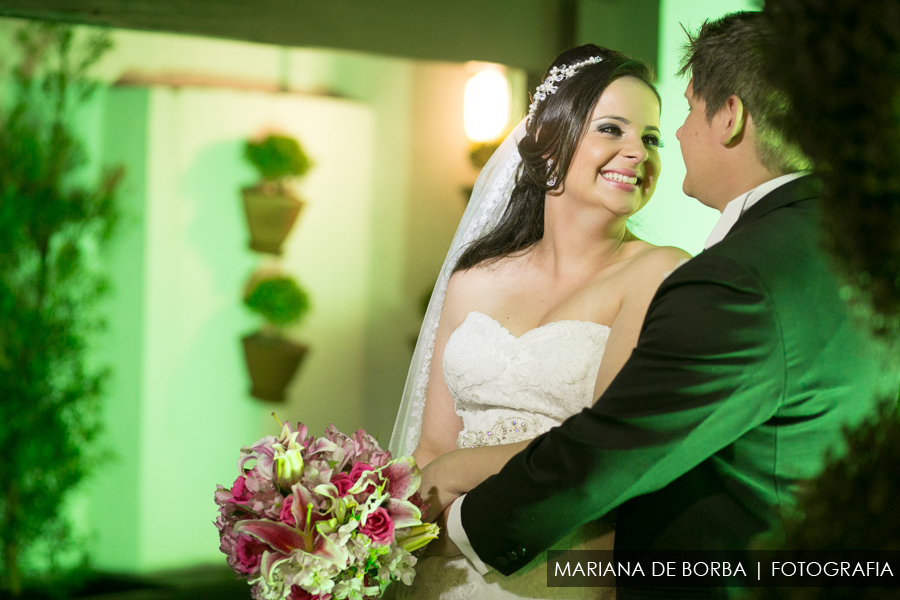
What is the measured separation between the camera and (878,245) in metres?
0.61

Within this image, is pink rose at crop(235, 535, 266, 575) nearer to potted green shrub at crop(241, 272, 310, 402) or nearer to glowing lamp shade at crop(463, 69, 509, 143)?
potted green shrub at crop(241, 272, 310, 402)

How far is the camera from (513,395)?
1771 millimetres

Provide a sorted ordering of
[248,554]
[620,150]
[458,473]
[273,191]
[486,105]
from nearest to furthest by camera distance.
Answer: [248,554] → [458,473] → [620,150] → [273,191] → [486,105]

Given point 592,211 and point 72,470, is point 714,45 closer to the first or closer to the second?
point 592,211

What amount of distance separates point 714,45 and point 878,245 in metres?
0.84

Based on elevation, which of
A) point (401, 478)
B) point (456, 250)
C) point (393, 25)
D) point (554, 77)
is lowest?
point (401, 478)

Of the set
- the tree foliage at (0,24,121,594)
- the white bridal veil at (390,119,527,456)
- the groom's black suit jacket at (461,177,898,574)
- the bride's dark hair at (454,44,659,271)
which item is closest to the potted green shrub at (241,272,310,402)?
the tree foliage at (0,24,121,594)

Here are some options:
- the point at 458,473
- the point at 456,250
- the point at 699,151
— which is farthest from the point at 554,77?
the point at 458,473

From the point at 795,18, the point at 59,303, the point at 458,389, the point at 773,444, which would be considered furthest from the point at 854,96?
the point at 59,303

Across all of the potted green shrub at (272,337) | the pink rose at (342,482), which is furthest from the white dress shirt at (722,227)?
the potted green shrub at (272,337)

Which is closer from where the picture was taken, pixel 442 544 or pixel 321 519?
pixel 321 519

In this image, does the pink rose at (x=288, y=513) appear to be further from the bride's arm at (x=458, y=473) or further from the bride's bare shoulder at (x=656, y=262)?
the bride's bare shoulder at (x=656, y=262)

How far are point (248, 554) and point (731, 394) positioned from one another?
0.86 m

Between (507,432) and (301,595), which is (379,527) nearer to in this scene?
(301,595)
